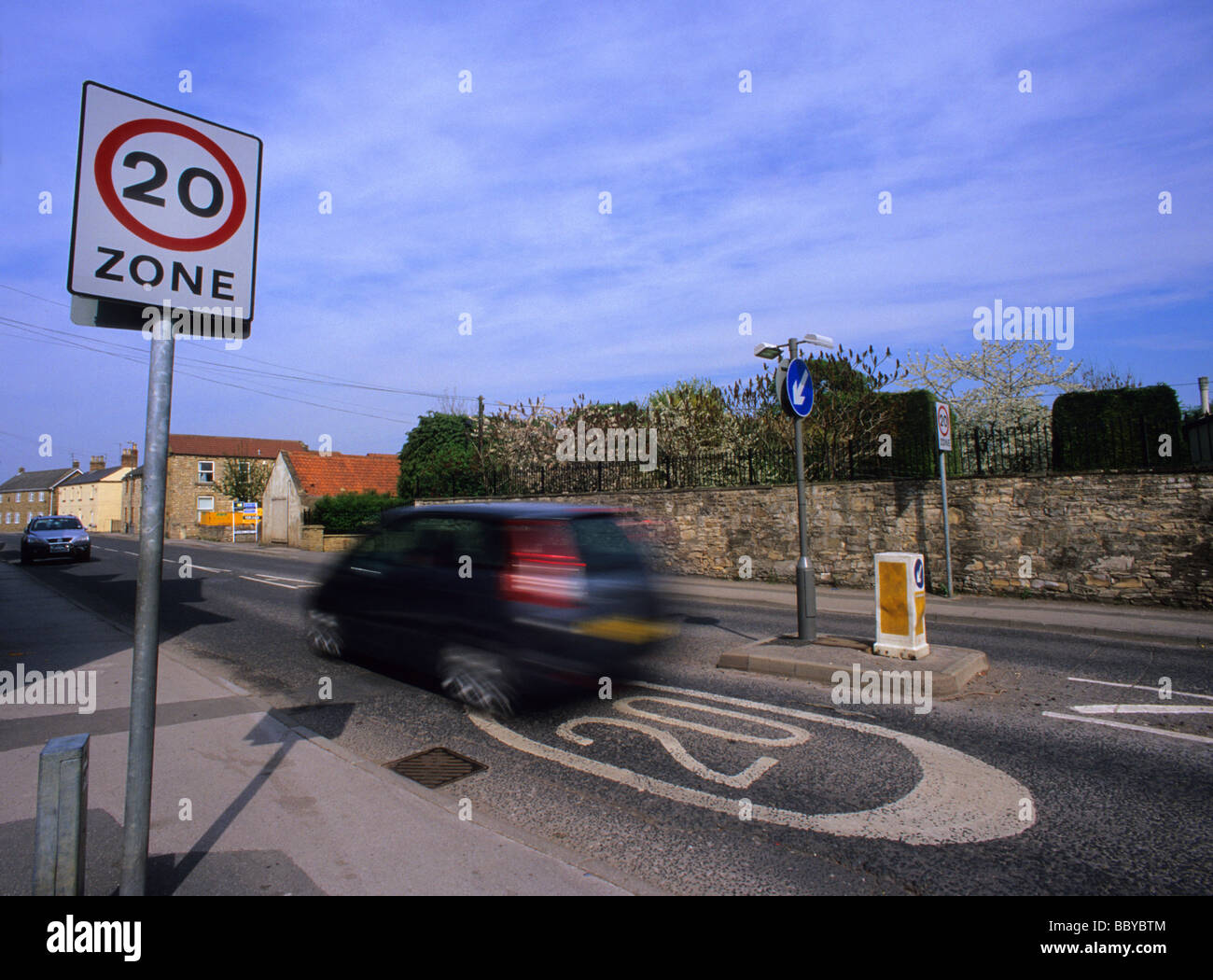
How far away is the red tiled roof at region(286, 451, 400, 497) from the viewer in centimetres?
4053

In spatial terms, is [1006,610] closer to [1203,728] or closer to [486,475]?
[1203,728]

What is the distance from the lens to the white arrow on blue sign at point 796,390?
26.9 feet

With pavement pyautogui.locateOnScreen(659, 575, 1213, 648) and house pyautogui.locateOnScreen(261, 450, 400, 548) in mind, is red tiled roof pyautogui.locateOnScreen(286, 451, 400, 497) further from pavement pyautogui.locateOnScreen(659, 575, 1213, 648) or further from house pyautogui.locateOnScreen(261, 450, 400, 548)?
pavement pyautogui.locateOnScreen(659, 575, 1213, 648)

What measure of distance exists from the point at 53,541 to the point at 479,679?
26.8 metres

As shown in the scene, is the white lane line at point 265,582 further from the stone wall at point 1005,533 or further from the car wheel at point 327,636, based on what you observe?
the stone wall at point 1005,533

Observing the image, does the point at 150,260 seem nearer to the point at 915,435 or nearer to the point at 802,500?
the point at 802,500

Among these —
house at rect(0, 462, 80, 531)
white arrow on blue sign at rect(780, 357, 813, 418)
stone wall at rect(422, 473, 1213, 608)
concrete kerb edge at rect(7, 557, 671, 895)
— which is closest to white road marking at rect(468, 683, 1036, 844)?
concrete kerb edge at rect(7, 557, 671, 895)

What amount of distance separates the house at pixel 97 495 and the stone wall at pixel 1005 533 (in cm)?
7469

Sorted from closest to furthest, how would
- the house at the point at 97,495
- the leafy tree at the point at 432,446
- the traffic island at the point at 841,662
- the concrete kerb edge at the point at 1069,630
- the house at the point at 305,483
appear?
the traffic island at the point at 841,662
the concrete kerb edge at the point at 1069,630
the leafy tree at the point at 432,446
the house at the point at 305,483
the house at the point at 97,495

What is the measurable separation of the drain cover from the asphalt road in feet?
0.35

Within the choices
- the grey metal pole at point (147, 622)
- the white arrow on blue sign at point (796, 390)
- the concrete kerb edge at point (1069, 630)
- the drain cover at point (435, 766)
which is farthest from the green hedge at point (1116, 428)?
the grey metal pole at point (147, 622)

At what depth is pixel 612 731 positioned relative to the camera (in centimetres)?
548
